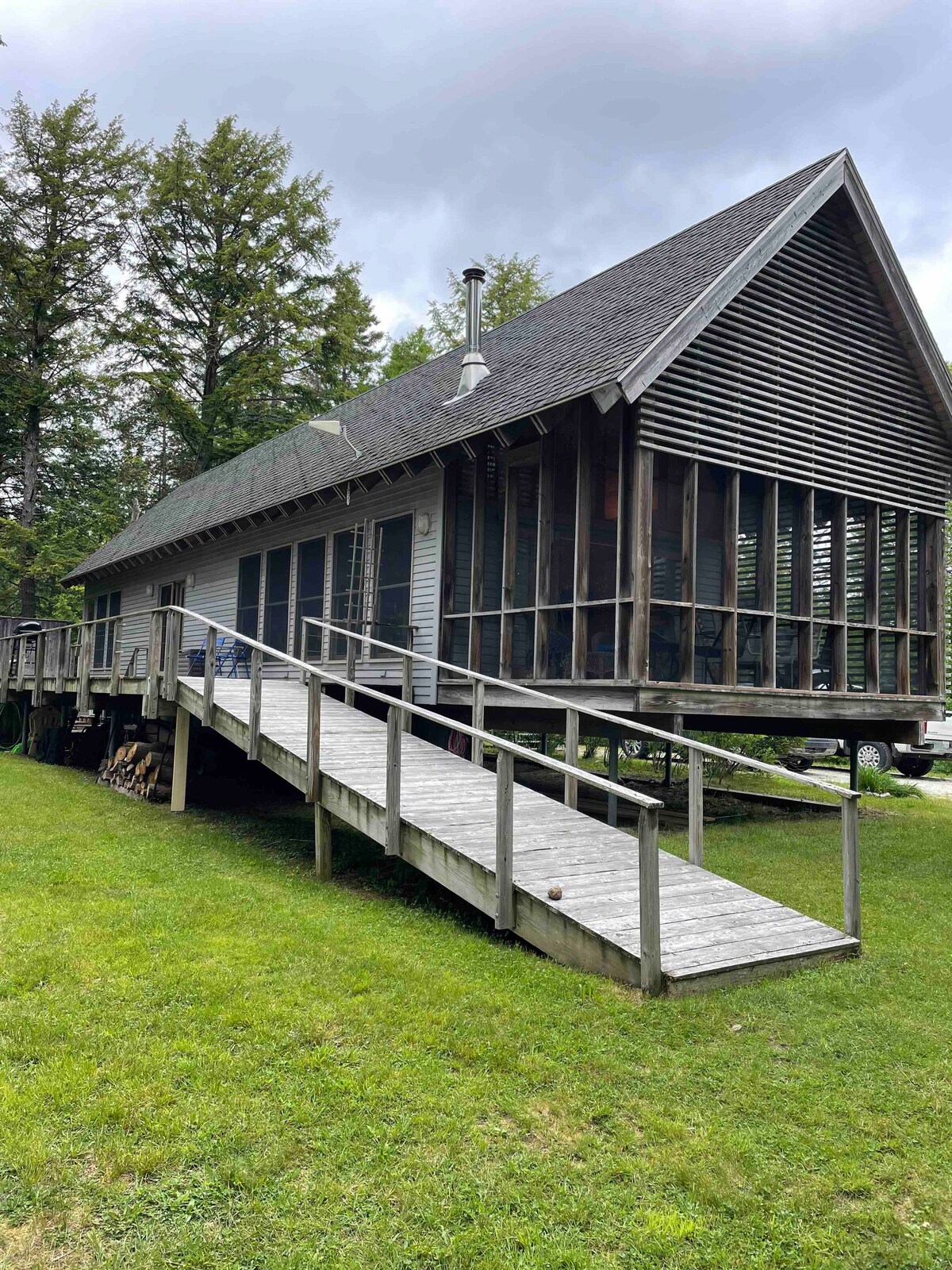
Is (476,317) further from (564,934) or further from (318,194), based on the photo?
(318,194)

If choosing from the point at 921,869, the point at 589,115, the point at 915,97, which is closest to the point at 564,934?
the point at 921,869

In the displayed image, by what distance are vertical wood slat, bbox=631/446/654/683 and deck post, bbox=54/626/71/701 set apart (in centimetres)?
882

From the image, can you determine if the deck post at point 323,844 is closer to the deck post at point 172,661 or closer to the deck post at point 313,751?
the deck post at point 313,751

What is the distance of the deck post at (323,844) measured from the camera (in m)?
7.12

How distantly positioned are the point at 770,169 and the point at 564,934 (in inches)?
2058

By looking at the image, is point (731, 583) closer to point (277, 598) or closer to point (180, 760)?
point (180, 760)

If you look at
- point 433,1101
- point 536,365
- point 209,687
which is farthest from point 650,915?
point 536,365

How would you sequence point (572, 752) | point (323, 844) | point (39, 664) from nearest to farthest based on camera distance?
point (323, 844)
point (572, 752)
point (39, 664)

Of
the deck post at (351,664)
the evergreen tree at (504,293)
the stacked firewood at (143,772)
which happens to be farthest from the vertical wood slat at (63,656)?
the evergreen tree at (504,293)

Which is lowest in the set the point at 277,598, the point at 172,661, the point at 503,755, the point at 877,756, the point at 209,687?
the point at 877,756

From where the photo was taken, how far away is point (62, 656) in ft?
46.2

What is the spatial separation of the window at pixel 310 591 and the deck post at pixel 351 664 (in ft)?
3.85

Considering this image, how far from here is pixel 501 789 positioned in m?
5.25

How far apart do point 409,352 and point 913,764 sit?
24073 mm
